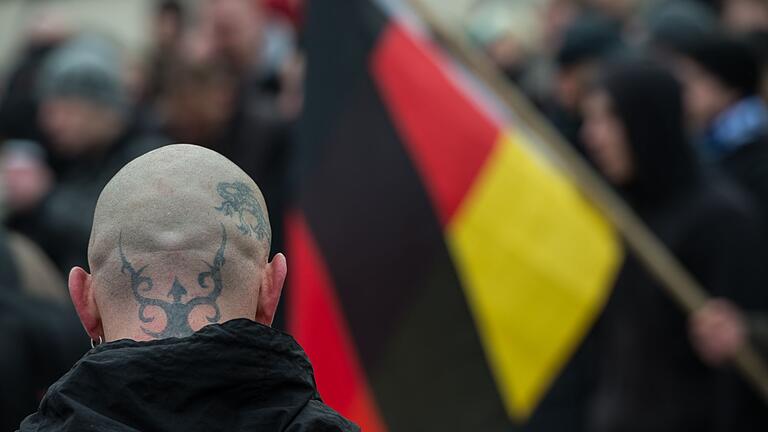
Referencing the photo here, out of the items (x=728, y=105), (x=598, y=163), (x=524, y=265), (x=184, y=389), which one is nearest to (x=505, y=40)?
(x=598, y=163)

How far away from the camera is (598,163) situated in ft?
25.1

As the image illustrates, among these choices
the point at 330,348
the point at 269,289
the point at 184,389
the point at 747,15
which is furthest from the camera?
the point at 747,15

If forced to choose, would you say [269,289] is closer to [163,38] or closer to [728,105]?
[728,105]

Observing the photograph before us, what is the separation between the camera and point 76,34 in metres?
11.4

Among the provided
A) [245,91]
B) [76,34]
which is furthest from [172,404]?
[76,34]

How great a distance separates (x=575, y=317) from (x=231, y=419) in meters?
3.28

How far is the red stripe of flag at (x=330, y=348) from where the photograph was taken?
545cm

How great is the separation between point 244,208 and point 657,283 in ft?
11.5

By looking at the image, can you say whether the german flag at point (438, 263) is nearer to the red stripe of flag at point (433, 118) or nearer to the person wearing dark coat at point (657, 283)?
the red stripe of flag at point (433, 118)

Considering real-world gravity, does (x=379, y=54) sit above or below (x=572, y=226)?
above

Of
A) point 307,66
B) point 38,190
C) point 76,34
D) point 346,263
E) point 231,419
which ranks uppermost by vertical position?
point 231,419

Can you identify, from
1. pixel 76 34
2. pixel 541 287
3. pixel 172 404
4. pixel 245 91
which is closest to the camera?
pixel 172 404

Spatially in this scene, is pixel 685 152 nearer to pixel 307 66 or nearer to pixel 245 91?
pixel 307 66

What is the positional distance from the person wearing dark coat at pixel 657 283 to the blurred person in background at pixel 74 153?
6.11 ft
